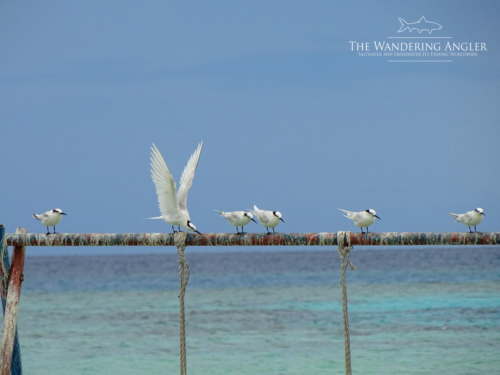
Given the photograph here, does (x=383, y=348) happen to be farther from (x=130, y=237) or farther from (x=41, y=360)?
(x=130, y=237)

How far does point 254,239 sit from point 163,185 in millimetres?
1146

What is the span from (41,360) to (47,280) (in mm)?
16371

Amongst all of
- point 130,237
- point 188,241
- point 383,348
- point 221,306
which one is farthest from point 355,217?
point 221,306

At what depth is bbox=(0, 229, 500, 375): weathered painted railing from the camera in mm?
3443

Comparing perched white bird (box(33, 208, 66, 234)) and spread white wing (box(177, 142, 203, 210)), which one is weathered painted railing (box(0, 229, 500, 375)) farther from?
perched white bird (box(33, 208, 66, 234))

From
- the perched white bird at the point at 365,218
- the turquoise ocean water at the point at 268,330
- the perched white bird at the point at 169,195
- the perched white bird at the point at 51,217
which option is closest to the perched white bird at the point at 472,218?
the perched white bird at the point at 365,218

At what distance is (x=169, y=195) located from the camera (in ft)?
15.0

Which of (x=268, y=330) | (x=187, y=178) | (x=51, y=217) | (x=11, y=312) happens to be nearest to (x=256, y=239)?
(x=187, y=178)

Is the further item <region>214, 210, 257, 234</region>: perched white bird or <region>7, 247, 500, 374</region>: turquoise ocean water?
<region>7, 247, 500, 374</region>: turquoise ocean water

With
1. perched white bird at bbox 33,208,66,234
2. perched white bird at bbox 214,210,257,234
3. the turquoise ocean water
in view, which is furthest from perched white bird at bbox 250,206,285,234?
the turquoise ocean water

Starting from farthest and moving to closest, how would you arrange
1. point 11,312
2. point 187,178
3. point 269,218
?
point 187,178 → point 269,218 → point 11,312

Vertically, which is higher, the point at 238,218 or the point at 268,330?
the point at 238,218

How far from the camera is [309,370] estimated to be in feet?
28.7

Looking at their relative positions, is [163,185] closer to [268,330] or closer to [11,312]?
[11,312]
